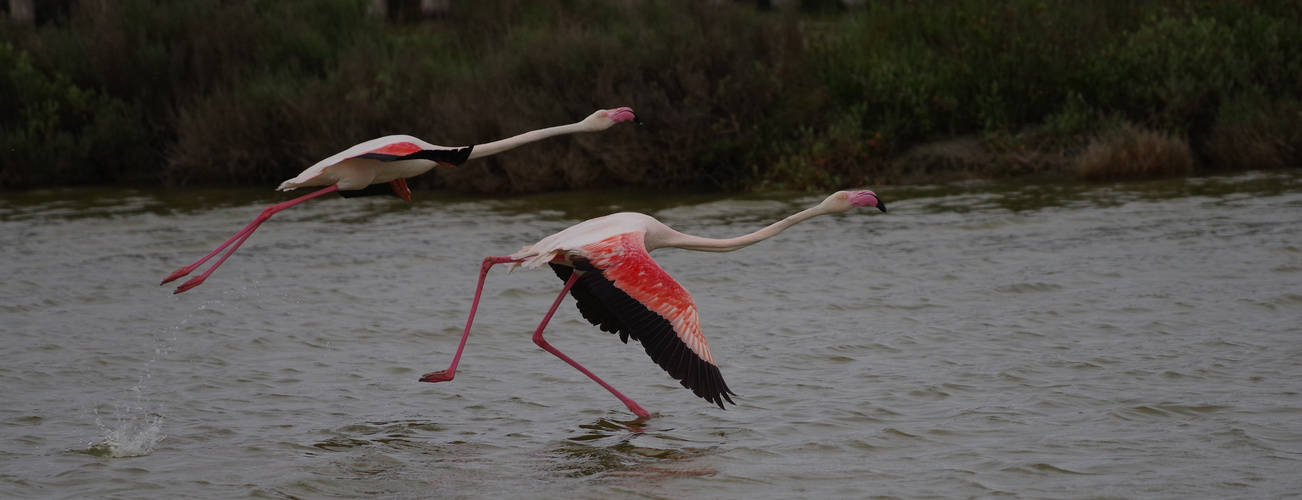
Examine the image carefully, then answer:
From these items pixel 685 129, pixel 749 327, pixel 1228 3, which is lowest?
pixel 749 327

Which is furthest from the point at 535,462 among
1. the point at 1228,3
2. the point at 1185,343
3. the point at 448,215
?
the point at 1228,3

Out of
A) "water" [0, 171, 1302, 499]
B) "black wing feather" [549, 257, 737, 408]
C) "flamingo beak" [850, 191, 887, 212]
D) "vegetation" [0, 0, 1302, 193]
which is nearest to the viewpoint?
"black wing feather" [549, 257, 737, 408]

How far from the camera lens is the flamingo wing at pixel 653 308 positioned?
5930 mm

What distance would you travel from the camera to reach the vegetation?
1523 cm

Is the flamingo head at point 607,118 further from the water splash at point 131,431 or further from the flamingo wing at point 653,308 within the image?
the water splash at point 131,431

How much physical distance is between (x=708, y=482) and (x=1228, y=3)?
12541 mm

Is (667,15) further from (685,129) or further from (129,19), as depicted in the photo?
(129,19)

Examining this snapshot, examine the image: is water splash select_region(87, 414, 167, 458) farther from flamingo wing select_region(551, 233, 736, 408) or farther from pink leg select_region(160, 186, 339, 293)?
flamingo wing select_region(551, 233, 736, 408)

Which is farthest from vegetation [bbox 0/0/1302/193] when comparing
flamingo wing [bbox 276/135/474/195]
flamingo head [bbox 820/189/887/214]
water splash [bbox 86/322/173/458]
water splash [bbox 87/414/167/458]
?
water splash [bbox 87/414/167/458]

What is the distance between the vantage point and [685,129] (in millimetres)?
15258

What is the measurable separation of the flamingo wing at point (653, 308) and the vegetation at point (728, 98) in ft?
28.4

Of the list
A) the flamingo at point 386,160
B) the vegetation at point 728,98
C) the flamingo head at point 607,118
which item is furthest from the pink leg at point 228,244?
the vegetation at point 728,98

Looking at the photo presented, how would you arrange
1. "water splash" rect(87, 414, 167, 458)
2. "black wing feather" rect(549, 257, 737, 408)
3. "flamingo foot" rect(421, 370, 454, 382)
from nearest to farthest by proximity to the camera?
"black wing feather" rect(549, 257, 737, 408)
"water splash" rect(87, 414, 167, 458)
"flamingo foot" rect(421, 370, 454, 382)

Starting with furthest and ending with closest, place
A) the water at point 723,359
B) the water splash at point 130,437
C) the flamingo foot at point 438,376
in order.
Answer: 1. the flamingo foot at point 438,376
2. the water splash at point 130,437
3. the water at point 723,359
